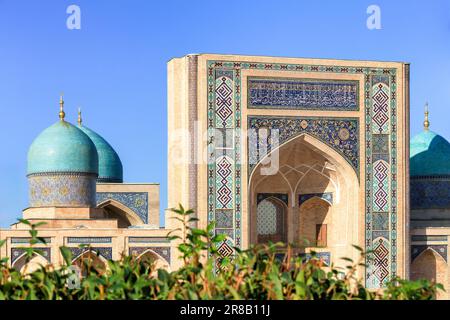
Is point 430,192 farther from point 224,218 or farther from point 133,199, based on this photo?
point 133,199

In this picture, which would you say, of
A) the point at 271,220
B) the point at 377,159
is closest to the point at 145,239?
the point at 271,220

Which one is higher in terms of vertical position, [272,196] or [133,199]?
[272,196]

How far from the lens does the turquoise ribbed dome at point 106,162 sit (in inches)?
1064

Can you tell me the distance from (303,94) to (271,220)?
11.9 ft

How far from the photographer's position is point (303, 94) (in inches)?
738

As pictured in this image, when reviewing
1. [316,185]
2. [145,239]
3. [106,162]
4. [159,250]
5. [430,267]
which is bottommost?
[430,267]

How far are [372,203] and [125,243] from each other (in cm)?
497

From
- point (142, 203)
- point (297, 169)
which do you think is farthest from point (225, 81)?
point (142, 203)

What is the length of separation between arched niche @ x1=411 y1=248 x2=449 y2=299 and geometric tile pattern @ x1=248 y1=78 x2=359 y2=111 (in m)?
3.87

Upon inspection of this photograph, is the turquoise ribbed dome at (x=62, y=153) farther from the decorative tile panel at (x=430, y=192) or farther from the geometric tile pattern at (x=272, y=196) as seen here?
the decorative tile panel at (x=430, y=192)

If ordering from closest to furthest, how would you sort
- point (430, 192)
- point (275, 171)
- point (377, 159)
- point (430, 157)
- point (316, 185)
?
point (377, 159) → point (275, 171) → point (316, 185) → point (430, 192) → point (430, 157)

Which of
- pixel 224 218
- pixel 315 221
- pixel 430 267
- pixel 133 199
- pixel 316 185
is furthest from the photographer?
pixel 133 199

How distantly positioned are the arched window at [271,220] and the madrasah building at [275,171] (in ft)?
0.09

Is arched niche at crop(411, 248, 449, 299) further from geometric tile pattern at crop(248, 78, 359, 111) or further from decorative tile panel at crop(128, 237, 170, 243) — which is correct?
decorative tile panel at crop(128, 237, 170, 243)
